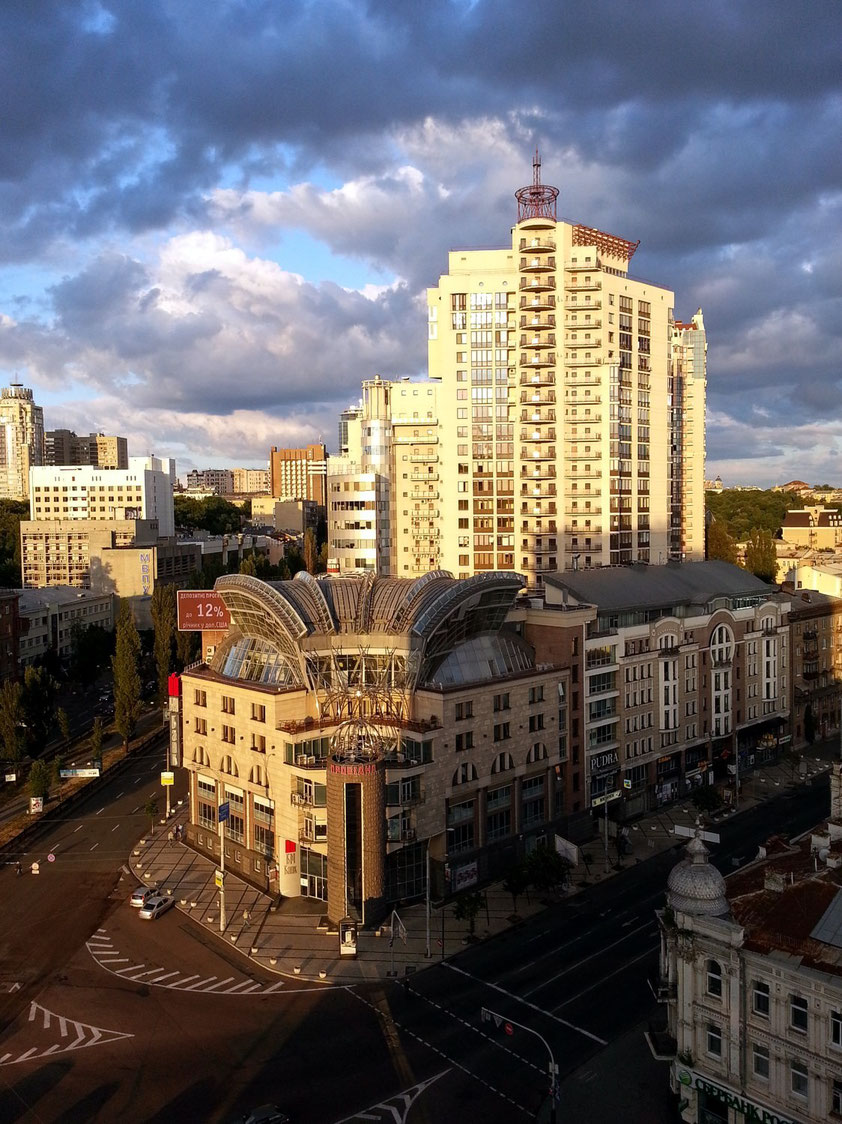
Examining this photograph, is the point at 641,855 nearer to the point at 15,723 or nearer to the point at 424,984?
the point at 424,984

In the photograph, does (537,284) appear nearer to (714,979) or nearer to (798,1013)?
(714,979)

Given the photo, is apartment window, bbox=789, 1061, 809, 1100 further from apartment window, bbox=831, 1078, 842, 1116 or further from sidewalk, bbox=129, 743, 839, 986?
sidewalk, bbox=129, 743, 839, 986

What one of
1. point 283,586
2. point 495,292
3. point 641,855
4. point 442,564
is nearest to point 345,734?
point 283,586

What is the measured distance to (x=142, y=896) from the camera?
7281 centimetres

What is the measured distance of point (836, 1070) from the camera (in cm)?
3878

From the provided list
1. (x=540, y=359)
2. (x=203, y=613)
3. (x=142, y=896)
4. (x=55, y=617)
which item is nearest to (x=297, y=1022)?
(x=142, y=896)

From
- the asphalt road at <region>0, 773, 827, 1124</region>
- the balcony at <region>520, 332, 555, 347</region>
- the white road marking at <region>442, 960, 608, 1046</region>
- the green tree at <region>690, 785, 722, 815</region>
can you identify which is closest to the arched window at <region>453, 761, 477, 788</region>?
the asphalt road at <region>0, 773, 827, 1124</region>

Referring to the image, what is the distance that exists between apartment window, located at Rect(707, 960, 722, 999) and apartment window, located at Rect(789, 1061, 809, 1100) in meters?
4.15

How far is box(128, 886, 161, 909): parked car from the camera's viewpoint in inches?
2845

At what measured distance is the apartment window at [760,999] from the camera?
41656 millimetres

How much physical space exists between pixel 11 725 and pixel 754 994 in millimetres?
87806

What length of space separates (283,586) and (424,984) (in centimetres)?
3824

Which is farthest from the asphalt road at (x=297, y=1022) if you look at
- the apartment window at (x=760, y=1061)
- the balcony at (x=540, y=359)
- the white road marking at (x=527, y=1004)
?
the balcony at (x=540, y=359)

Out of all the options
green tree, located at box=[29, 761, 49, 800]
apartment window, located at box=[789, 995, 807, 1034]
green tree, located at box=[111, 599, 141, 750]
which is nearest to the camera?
apartment window, located at box=[789, 995, 807, 1034]
